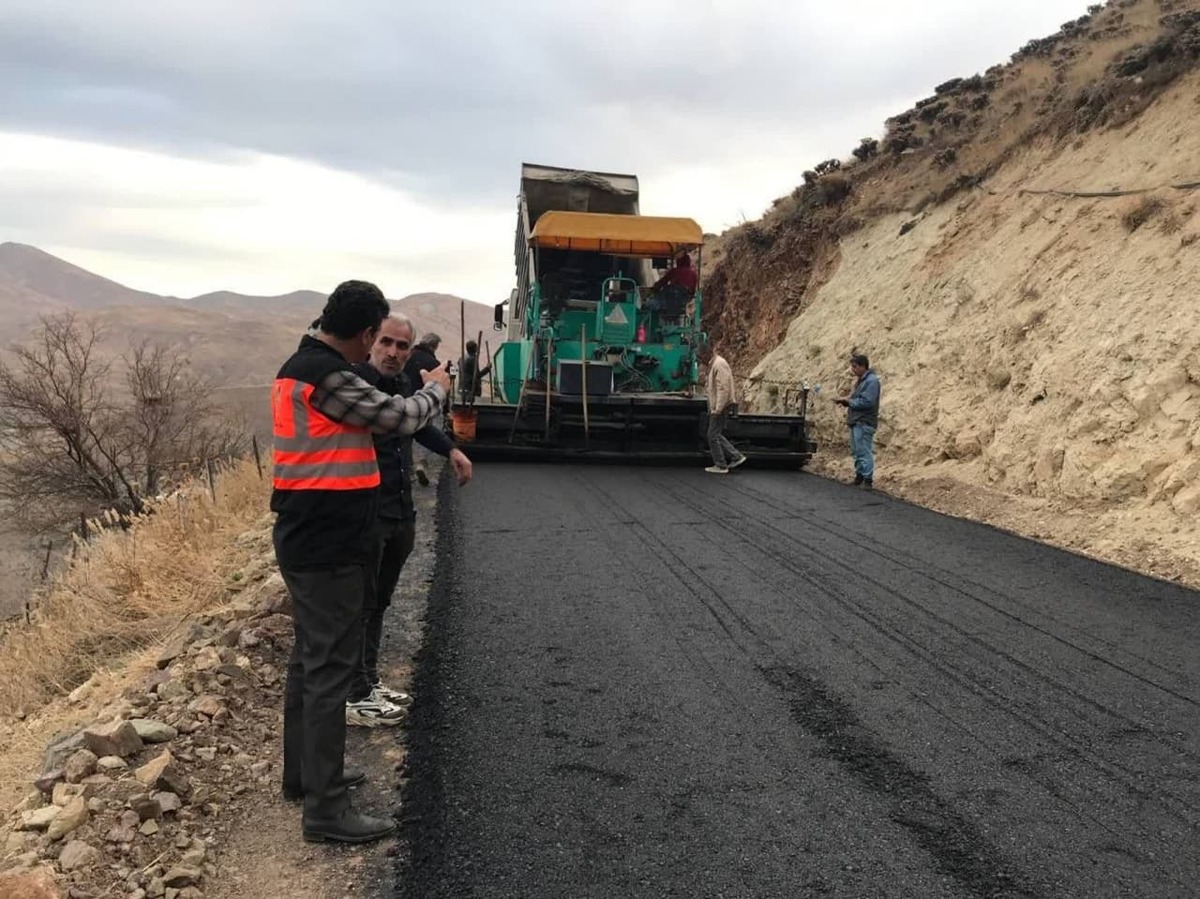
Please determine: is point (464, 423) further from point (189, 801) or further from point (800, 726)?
point (189, 801)

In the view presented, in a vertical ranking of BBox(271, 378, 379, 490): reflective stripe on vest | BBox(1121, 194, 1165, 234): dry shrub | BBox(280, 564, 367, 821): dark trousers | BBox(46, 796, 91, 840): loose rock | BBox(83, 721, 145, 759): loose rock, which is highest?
BBox(1121, 194, 1165, 234): dry shrub

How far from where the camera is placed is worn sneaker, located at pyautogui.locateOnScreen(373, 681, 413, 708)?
4.13 m

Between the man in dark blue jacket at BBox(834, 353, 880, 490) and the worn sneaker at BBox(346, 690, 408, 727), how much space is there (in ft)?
24.9

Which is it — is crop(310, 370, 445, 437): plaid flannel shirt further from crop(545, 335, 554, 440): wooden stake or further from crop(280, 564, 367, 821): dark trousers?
crop(545, 335, 554, 440): wooden stake

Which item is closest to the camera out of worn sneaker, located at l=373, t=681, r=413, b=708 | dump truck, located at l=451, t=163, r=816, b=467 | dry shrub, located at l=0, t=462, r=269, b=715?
worn sneaker, located at l=373, t=681, r=413, b=708

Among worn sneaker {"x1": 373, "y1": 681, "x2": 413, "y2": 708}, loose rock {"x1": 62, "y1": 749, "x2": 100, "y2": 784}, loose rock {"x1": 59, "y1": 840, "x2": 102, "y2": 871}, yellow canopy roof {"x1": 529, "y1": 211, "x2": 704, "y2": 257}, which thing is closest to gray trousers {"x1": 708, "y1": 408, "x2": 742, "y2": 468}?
yellow canopy roof {"x1": 529, "y1": 211, "x2": 704, "y2": 257}

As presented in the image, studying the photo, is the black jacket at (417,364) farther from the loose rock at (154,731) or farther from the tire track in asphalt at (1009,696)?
the tire track in asphalt at (1009,696)

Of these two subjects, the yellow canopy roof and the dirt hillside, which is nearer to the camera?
the dirt hillside

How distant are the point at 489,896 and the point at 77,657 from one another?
4.59m

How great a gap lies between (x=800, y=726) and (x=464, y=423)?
27.4 feet

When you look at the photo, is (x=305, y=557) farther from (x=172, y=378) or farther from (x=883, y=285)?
(x=172, y=378)

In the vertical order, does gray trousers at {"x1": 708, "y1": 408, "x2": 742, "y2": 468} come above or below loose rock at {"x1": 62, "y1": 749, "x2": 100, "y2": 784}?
above

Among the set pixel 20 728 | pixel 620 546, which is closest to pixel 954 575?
pixel 620 546

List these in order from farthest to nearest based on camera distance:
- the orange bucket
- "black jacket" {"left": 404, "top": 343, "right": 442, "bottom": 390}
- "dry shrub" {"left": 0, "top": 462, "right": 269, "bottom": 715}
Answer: the orange bucket
"dry shrub" {"left": 0, "top": 462, "right": 269, "bottom": 715}
"black jacket" {"left": 404, "top": 343, "right": 442, "bottom": 390}
